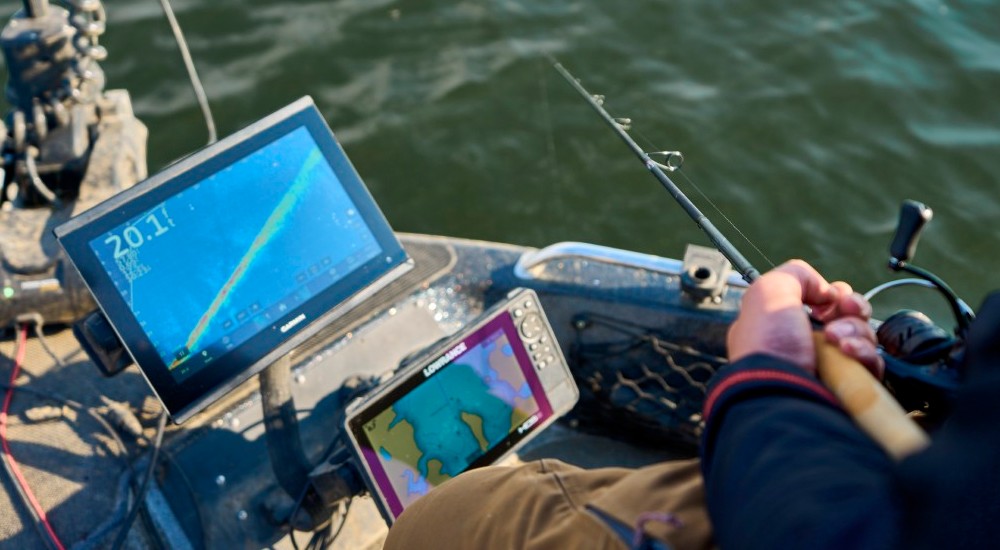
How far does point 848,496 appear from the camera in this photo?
0.94 meters

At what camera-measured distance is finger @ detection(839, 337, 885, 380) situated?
1241 millimetres

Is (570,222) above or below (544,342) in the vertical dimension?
below

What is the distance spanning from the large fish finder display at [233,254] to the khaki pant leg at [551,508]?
73 cm

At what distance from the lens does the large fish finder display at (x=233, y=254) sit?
2.00 meters

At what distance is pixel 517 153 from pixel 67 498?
324 cm

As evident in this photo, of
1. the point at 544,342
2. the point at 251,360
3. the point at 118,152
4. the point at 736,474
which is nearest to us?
the point at 736,474

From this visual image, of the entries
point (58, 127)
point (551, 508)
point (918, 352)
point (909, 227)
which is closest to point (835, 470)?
point (551, 508)

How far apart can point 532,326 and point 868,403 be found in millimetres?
1481

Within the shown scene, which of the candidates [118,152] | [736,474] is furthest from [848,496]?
[118,152]

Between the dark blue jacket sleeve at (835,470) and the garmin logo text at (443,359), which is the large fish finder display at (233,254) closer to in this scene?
the garmin logo text at (443,359)

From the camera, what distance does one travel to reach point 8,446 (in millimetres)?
2707

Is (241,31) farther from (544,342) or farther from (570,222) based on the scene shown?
(544,342)

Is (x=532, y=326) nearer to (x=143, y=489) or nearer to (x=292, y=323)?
(x=292, y=323)

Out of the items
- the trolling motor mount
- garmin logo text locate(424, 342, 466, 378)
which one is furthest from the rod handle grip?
the trolling motor mount
